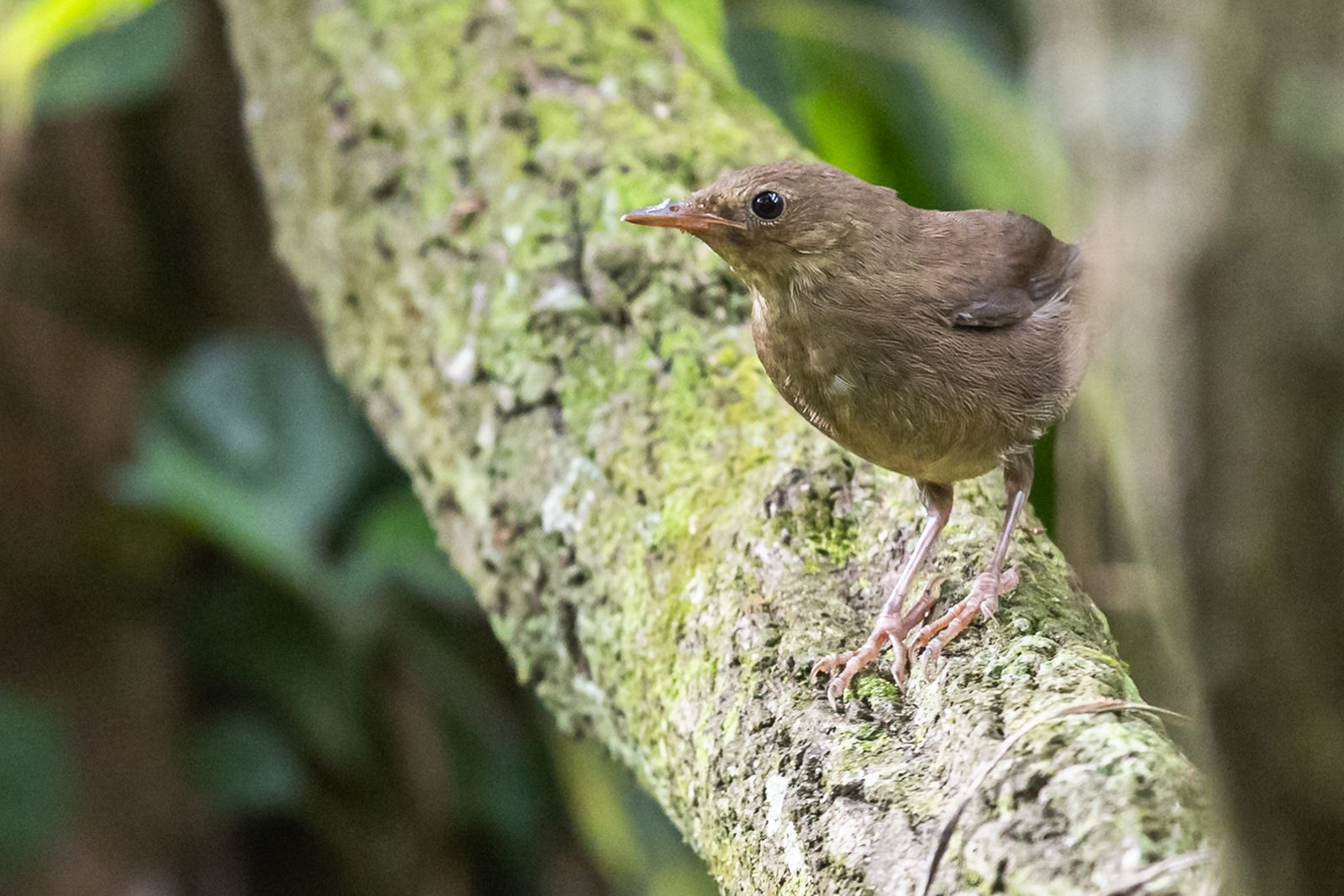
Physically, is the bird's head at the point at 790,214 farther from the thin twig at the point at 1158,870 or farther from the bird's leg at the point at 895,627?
the thin twig at the point at 1158,870

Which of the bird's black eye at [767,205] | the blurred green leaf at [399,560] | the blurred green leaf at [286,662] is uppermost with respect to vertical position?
the bird's black eye at [767,205]

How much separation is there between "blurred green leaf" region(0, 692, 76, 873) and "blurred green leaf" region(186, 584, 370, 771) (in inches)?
23.0

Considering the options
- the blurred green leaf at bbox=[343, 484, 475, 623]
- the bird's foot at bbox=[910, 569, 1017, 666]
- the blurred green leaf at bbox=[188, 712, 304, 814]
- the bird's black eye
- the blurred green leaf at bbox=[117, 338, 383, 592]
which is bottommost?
the blurred green leaf at bbox=[188, 712, 304, 814]

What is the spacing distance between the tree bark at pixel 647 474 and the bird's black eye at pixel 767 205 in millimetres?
457

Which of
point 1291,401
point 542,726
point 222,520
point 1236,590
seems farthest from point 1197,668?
point 542,726

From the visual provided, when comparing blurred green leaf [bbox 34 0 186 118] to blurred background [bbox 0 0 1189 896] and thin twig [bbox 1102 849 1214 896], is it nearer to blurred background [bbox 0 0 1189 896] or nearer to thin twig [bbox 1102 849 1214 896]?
blurred background [bbox 0 0 1189 896]

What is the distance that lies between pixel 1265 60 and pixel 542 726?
4.32 metres

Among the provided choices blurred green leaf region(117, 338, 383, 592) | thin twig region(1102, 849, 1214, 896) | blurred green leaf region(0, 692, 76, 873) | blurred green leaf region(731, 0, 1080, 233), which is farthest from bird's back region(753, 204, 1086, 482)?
blurred green leaf region(0, 692, 76, 873)

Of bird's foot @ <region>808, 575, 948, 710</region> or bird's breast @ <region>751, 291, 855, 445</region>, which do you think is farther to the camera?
bird's breast @ <region>751, 291, 855, 445</region>

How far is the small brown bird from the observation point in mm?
2160

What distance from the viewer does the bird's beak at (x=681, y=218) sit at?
7.12ft

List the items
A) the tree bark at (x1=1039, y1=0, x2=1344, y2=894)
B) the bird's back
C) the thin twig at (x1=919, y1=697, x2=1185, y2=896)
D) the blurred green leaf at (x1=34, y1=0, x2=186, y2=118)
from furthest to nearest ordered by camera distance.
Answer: the blurred green leaf at (x1=34, y1=0, x2=186, y2=118) < the bird's back < the thin twig at (x1=919, y1=697, x2=1185, y2=896) < the tree bark at (x1=1039, y1=0, x2=1344, y2=894)

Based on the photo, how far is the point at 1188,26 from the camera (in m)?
1.06

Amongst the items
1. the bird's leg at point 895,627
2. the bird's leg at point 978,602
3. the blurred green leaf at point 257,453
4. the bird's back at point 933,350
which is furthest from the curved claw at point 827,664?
the blurred green leaf at point 257,453
